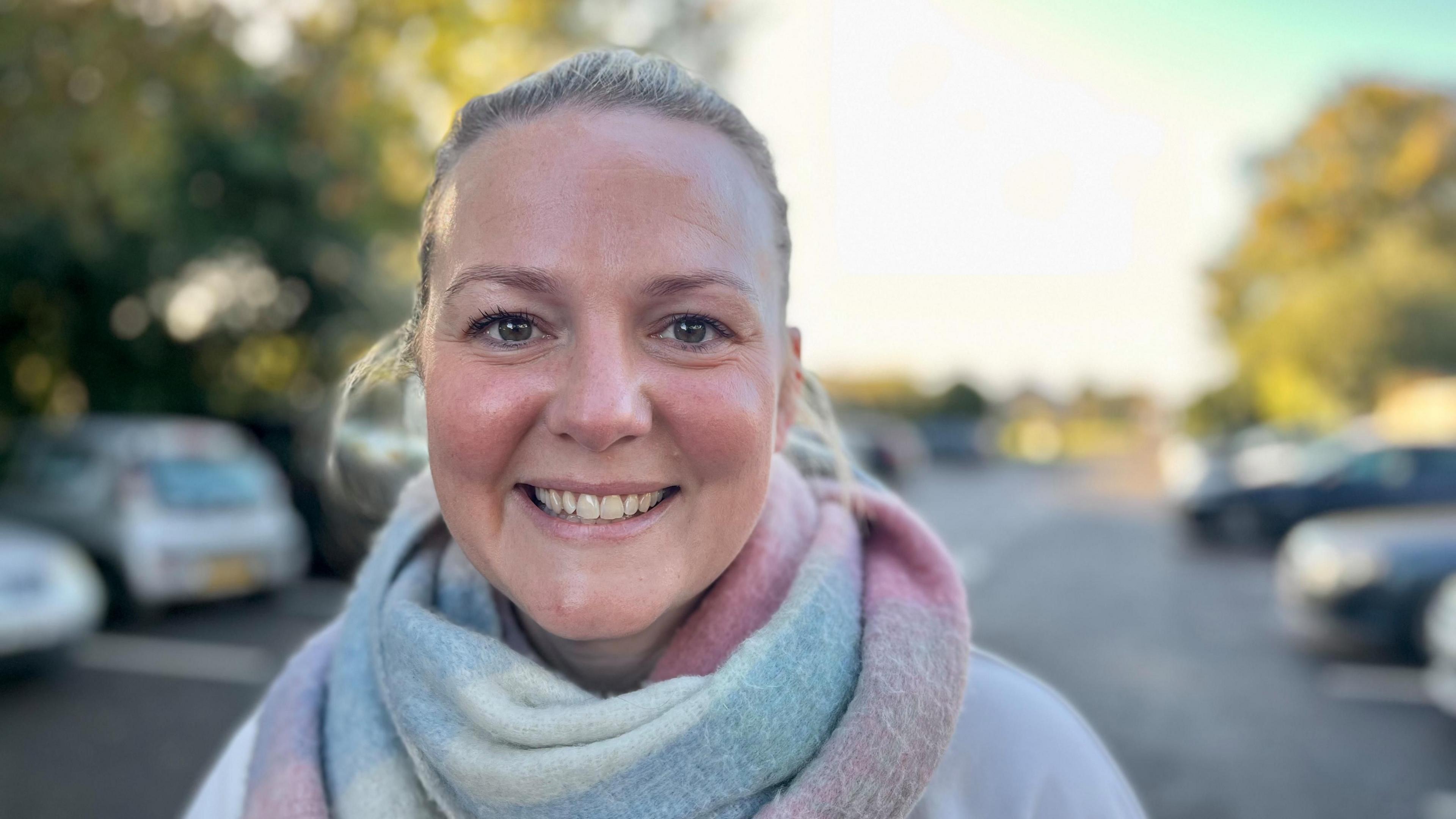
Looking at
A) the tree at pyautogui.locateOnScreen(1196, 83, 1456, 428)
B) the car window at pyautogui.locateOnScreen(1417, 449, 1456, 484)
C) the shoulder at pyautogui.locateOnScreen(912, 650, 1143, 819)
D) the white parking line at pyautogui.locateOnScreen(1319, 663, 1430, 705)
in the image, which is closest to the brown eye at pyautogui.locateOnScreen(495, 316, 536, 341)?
the shoulder at pyautogui.locateOnScreen(912, 650, 1143, 819)

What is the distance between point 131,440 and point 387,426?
6879mm

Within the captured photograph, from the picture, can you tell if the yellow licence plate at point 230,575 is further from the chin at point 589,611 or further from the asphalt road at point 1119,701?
the chin at point 589,611

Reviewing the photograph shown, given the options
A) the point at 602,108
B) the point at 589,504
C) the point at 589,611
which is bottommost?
the point at 589,611

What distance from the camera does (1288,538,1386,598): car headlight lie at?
22.4 feet

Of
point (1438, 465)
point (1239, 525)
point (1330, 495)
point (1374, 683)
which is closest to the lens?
point (1374, 683)

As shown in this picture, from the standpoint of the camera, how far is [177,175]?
36.7 feet

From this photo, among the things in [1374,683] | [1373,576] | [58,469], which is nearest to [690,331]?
[1374,683]

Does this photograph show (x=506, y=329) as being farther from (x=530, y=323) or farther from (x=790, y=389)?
(x=790, y=389)

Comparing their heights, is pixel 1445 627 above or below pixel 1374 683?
above

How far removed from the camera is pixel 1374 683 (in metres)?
6.51

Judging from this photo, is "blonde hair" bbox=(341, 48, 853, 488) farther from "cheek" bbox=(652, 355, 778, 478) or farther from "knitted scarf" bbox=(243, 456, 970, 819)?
"knitted scarf" bbox=(243, 456, 970, 819)

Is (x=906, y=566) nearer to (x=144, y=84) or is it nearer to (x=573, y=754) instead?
(x=573, y=754)

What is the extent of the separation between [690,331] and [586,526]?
262 mm

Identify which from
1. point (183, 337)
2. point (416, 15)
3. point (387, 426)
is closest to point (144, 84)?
point (416, 15)
